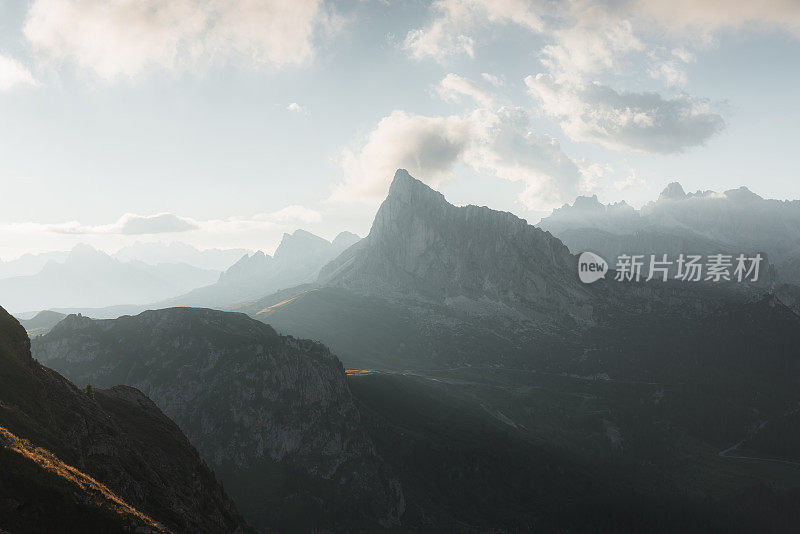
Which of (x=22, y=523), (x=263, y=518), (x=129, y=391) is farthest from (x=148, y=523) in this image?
(x=263, y=518)

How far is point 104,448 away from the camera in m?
58.8

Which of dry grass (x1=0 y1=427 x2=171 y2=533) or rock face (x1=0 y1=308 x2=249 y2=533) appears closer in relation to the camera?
dry grass (x1=0 y1=427 x2=171 y2=533)

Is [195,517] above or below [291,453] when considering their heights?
above

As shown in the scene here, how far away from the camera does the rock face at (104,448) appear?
49.1 meters

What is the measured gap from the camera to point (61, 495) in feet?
114

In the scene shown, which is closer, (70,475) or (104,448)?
(70,475)

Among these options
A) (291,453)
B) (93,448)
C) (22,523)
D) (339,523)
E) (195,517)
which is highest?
(22,523)

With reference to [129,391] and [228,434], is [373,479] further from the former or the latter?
[129,391]

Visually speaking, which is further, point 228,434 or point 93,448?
point 228,434

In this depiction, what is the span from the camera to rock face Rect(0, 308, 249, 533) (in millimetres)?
49094

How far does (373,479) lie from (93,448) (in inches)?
Result: 6332

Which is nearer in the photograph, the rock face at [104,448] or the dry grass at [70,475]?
the dry grass at [70,475]

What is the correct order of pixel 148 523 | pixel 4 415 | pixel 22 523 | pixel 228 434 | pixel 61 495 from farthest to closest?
pixel 228 434, pixel 4 415, pixel 148 523, pixel 61 495, pixel 22 523

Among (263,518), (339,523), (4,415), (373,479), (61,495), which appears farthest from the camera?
(373,479)
